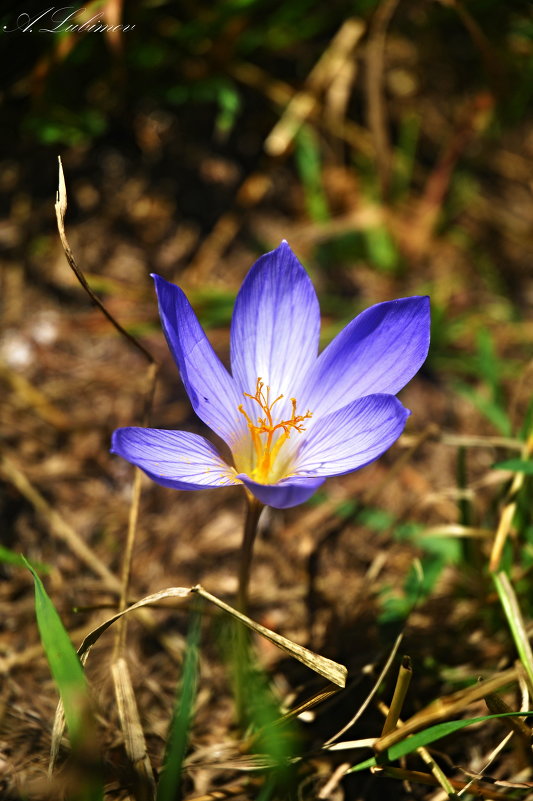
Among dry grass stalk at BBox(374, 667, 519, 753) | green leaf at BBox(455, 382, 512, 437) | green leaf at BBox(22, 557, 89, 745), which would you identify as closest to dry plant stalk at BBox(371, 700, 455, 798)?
dry grass stalk at BBox(374, 667, 519, 753)

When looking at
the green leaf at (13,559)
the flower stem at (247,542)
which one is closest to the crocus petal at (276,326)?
the flower stem at (247,542)

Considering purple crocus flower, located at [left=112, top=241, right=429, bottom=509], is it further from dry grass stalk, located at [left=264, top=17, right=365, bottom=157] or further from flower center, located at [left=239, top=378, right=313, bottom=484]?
dry grass stalk, located at [left=264, top=17, right=365, bottom=157]

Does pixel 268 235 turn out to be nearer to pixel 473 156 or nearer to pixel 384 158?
pixel 384 158

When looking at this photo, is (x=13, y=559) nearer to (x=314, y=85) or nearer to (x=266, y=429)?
(x=266, y=429)

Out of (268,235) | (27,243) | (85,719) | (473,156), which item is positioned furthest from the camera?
(473,156)

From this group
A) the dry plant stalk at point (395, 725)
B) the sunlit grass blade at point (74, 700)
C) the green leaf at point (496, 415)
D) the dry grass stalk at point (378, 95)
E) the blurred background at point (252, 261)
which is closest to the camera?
the sunlit grass blade at point (74, 700)

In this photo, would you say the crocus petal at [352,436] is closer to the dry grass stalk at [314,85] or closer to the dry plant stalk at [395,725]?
the dry plant stalk at [395,725]

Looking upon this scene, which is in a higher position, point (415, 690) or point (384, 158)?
point (384, 158)

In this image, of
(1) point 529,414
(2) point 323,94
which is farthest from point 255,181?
(1) point 529,414
